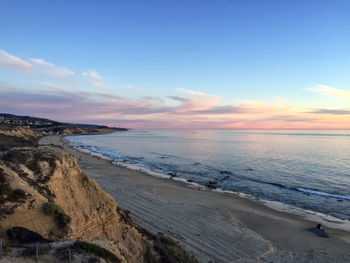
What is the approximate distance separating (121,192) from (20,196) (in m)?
16.7

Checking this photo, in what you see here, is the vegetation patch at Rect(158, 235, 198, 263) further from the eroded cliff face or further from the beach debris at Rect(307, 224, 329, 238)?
the beach debris at Rect(307, 224, 329, 238)

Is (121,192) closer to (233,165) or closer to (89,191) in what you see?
(89,191)

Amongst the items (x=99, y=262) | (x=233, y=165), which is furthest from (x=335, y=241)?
(x=233, y=165)

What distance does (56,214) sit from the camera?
30.1 feet

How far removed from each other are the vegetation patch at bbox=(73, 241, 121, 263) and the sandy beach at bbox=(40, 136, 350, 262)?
21.8 ft

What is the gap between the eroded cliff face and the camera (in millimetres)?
8609

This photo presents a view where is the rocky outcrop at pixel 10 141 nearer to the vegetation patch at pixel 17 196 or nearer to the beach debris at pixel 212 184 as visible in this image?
the vegetation patch at pixel 17 196

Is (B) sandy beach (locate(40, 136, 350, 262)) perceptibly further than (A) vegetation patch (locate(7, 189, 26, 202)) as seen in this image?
Yes

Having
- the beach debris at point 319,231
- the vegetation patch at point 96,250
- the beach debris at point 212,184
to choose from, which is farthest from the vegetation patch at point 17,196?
the beach debris at point 212,184

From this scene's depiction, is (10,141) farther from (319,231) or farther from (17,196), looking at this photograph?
(319,231)

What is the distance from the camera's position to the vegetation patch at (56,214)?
9.05 m

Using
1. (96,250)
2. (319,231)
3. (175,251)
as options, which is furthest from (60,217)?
(319,231)

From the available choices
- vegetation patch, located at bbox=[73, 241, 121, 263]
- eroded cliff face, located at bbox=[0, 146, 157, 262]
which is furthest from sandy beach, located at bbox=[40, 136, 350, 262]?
vegetation patch, located at bbox=[73, 241, 121, 263]

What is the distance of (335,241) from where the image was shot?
16.2 metres
